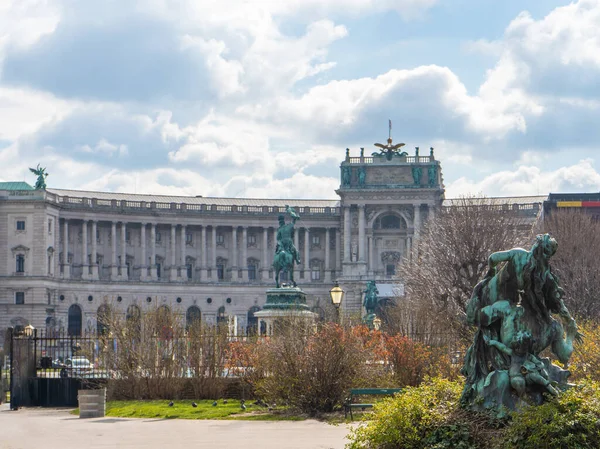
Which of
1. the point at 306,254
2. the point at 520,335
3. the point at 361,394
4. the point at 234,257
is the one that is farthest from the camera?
the point at 306,254

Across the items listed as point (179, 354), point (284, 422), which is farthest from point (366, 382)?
point (179, 354)

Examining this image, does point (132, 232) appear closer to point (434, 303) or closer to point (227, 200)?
point (227, 200)

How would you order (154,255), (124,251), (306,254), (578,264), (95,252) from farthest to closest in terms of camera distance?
(306,254), (154,255), (124,251), (95,252), (578,264)

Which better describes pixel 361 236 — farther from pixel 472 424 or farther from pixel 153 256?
pixel 472 424

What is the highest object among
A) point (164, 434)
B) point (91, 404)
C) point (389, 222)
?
point (389, 222)

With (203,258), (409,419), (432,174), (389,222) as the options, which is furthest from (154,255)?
(409,419)

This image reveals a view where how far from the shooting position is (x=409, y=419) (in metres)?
22.3

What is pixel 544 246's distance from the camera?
21.9 m

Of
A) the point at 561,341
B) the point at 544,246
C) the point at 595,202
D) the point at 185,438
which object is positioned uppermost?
the point at 595,202

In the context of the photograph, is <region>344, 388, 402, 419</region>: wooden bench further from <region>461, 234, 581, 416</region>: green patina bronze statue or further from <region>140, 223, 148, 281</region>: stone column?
<region>140, 223, 148, 281</region>: stone column

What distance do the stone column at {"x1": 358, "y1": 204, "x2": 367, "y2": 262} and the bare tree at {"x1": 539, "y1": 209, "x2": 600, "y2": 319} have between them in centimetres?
6902

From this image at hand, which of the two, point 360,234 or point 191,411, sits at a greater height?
point 360,234

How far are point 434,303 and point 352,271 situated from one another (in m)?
81.4

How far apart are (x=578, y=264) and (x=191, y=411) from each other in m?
39.6
